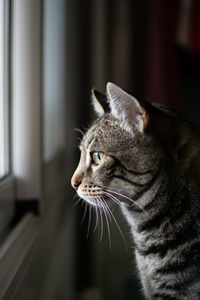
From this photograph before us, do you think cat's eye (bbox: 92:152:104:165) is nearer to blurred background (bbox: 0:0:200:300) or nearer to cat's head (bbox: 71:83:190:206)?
cat's head (bbox: 71:83:190:206)

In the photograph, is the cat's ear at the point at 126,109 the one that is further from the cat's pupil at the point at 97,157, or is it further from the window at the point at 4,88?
the window at the point at 4,88

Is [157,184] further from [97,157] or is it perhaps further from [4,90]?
[4,90]

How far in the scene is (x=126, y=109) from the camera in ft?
2.55

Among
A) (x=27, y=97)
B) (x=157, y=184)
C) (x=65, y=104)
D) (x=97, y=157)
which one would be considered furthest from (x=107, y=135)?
(x=65, y=104)

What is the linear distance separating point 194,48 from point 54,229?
54.3 inches

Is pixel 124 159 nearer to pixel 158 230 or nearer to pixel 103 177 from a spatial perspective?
pixel 103 177

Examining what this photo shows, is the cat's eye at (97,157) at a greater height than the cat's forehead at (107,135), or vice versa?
the cat's forehead at (107,135)

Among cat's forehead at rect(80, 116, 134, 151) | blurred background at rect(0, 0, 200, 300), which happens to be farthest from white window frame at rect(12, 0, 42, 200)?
cat's forehead at rect(80, 116, 134, 151)

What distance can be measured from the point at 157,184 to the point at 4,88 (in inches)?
20.7

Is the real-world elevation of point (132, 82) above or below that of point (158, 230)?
above

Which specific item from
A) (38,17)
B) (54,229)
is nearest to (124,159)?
(38,17)

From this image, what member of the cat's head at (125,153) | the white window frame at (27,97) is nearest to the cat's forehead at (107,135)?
the cat's head at (125,153)

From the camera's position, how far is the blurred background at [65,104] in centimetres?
102

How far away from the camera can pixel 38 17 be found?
3.42ft
